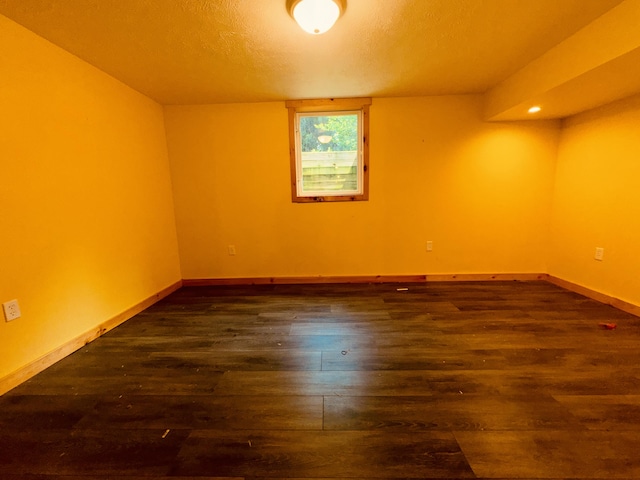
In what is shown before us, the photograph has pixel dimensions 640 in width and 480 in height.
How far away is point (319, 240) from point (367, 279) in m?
0.79

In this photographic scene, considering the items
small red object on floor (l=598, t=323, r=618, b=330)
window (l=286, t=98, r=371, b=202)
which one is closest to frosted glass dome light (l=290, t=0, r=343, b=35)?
window (l=286, t=98, r=371, b=202)

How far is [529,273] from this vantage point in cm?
314

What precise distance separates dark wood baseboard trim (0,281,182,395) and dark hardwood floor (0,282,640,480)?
0.05m

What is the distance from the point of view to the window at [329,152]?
302 centimetres

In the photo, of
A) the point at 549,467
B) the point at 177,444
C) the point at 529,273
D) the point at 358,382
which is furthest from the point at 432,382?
the point at 529,273

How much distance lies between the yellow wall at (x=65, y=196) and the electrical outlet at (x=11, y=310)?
0.11 feet

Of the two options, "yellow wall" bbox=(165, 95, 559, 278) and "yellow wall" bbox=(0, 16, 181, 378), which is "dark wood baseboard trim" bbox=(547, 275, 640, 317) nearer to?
"yellow wall" bbox=(165, 95, 559, 278)

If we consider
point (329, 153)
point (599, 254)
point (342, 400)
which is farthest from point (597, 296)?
point (329, 153)

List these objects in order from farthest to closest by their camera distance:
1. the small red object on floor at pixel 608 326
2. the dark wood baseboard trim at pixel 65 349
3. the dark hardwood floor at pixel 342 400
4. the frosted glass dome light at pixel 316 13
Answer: the small red object on floor at pixel 608 326, the dark wood baseboard trim at pixel 65 349, the frosted glass dome light at pixel 316 13, the dark hardwood floor at pixel 342 400

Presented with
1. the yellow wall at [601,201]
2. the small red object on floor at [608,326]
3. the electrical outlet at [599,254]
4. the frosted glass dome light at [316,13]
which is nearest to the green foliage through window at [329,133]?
the frosted glass dome light at [316,13]

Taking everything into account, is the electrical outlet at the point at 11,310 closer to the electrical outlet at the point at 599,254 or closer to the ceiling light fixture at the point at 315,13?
the ceiling light fixture at the point at 315,13

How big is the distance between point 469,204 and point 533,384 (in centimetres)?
213

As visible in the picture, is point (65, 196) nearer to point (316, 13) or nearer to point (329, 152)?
point (316, 13)

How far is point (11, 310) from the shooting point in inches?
60.6
